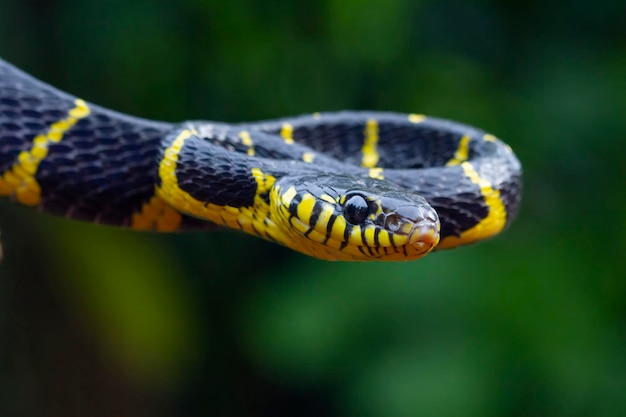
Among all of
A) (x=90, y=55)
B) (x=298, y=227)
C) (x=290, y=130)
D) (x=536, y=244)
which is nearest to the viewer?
(x=298, y=227)

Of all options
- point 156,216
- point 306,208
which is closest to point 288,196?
point 306,208

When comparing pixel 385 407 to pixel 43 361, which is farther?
pixel 43 361

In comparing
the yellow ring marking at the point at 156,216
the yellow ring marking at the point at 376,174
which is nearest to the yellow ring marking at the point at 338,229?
the yellow ring marking at the point at 376,174

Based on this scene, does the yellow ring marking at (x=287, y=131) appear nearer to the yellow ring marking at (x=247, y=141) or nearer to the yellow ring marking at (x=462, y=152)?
the yellow ring marking at (x=247, y=141)

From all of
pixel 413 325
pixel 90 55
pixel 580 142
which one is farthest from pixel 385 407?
pixel 90 55

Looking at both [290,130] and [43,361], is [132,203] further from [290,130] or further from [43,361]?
[43,361]

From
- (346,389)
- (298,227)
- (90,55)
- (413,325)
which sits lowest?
(346,389)
